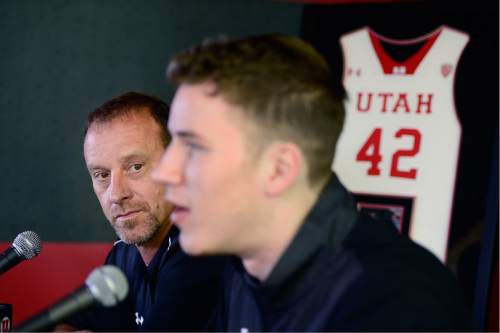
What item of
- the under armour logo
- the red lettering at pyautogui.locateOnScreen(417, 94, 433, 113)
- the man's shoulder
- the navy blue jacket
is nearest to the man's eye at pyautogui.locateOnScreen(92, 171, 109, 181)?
the navy blue jacket

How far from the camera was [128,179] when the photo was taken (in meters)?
1.60

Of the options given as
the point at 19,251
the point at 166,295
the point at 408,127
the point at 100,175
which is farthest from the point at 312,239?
the point at 408,127

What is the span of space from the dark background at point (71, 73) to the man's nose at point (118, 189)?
1103 mm

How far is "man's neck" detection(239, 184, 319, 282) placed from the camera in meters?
0.97

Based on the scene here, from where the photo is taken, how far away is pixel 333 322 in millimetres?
Answer: 877

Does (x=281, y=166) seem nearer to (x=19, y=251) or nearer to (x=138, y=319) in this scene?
(x=19, y=251)

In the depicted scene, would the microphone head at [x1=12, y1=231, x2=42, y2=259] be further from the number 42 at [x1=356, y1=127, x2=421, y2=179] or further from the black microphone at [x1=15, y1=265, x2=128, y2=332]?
the number 42 at [x1=356, y1=127, x2=421, y2=179]

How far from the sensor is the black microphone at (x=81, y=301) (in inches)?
33.1

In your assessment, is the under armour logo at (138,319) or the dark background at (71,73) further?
the dark background at (71,73)

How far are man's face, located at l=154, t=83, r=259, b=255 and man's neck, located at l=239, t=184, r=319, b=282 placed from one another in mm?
20

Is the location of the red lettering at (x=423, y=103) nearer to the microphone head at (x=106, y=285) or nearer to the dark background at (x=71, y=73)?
the dark background at (x=71, y=73)

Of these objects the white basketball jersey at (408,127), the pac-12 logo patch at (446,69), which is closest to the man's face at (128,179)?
the white basketball jersey at (408,127)

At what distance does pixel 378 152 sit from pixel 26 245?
156 centimetres

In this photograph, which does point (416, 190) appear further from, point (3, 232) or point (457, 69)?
point (3, 232)
